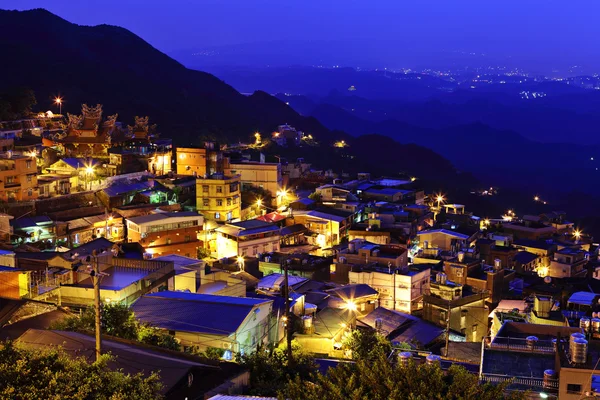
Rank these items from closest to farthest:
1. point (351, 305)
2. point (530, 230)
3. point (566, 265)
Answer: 1. point (351, 305)
2. point (566, 265)
3. point (530, 230)

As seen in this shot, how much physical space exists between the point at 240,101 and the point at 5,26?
3355 centimetres

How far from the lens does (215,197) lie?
2698 centimetres

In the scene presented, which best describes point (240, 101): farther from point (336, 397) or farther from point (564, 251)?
point (336, 397)

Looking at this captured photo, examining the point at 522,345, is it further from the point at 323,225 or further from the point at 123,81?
the point at 123,81

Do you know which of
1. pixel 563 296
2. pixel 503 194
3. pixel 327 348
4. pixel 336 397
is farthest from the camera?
pixel 503 194

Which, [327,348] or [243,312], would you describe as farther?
[327,348]

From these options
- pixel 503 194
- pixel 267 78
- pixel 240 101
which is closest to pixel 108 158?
pixel 503 194

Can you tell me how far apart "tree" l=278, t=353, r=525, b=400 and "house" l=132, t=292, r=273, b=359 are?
14.1ft

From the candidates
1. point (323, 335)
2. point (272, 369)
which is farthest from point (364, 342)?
point (272, 369)

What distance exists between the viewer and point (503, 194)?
191 ft

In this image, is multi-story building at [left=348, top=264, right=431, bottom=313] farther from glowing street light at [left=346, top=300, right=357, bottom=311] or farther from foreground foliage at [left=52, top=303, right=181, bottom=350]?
foreground foliage at [left=52, top=303, right=181, bottom=350]

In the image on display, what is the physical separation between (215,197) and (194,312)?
47.7 ft

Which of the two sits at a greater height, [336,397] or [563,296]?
[336,397]

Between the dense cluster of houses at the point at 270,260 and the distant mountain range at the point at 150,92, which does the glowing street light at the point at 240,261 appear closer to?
the dense cluster of houses at the point at 270,260
